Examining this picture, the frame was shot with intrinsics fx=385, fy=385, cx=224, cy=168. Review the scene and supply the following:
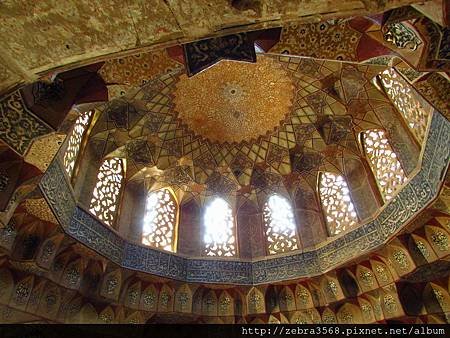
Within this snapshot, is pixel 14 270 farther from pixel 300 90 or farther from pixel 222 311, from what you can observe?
pixel 300 90

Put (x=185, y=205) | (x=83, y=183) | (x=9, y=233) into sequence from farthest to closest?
1. (x=185, y=205)
2. (x=83, y=183)
3. (x=9, y=233)

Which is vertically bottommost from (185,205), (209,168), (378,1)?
(378,1)

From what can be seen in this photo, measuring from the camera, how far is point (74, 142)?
24.6ft

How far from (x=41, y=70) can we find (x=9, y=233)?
4380 millimetres

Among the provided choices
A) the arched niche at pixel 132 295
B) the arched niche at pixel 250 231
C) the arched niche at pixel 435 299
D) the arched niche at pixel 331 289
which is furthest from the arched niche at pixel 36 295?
the arched niche at pixel 435 299

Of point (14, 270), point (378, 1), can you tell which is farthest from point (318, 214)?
point (378, 1)

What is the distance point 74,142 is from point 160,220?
2.97m

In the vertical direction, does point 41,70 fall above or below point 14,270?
below

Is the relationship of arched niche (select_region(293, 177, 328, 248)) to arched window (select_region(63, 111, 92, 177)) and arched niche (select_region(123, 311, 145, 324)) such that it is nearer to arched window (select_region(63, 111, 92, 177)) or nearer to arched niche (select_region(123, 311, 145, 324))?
arched niche (select_region(123, 311, 145, 324))

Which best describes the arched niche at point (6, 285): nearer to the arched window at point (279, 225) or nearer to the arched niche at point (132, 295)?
the arched niche at point (132, 295)

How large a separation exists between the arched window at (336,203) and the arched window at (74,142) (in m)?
5.77

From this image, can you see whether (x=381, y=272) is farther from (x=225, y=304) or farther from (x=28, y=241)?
(x=28, y=241)

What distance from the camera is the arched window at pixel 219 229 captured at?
31.2 feet

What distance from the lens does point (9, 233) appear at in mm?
6238
